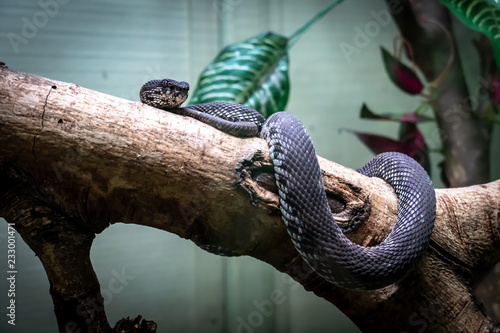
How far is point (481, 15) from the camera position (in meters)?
2.44

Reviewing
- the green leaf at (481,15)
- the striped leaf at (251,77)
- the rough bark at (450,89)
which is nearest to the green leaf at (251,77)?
the striped leaf at (251,77)

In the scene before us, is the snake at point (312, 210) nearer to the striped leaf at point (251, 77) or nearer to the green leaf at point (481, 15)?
the striped leaf at point (251, 77)

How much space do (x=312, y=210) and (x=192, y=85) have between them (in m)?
2.13

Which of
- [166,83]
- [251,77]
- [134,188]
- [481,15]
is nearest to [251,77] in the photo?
[251,77]

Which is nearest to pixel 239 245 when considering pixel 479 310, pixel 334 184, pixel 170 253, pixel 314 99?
pixel 334 184

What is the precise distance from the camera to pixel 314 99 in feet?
11.8

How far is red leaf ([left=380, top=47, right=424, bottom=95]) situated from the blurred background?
0.56m

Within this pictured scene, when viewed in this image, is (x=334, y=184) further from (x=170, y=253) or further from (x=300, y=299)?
(x=300, y=299)

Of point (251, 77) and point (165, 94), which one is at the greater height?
point (251, 77)

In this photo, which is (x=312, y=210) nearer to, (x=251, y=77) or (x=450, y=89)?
(x=251, y=77)

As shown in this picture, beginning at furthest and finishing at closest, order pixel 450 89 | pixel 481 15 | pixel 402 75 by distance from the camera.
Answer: pixel 402 75 → pixel 450 89 → pixel 481 15

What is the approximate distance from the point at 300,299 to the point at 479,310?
6.91 ft

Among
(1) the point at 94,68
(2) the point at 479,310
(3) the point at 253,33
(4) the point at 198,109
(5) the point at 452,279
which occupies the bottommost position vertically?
(2) the point at 479,310

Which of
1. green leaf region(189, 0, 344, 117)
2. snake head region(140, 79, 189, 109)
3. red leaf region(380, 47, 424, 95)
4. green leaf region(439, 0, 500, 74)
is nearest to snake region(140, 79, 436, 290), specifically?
snake head region(140, 79, 189, 109)
